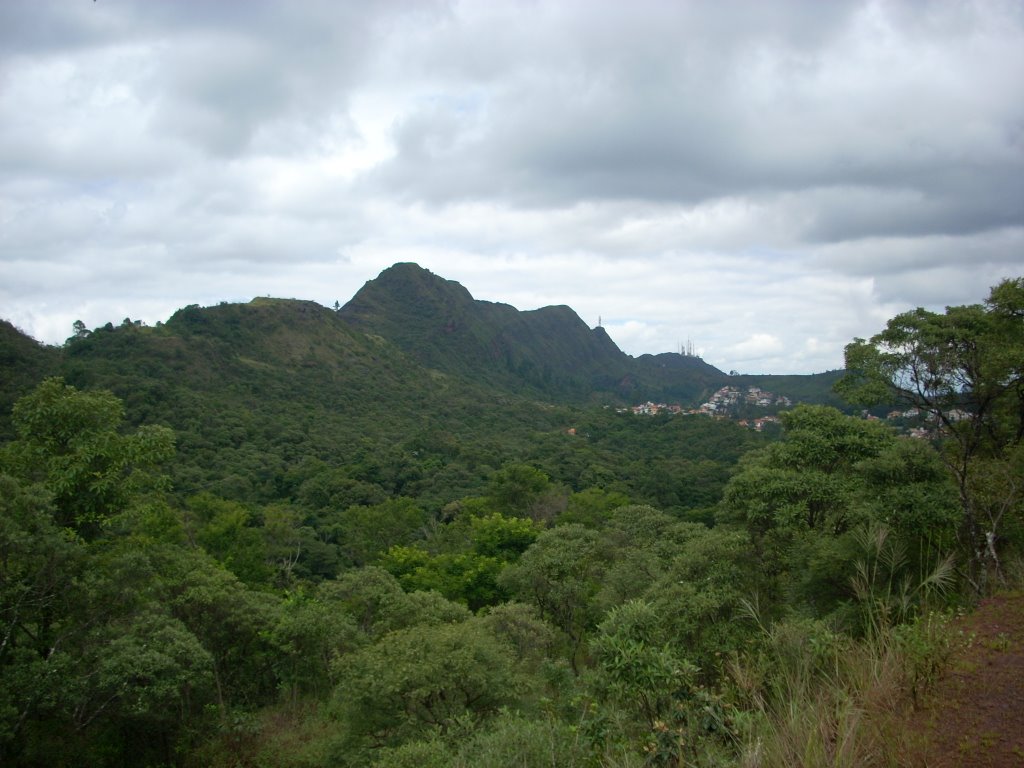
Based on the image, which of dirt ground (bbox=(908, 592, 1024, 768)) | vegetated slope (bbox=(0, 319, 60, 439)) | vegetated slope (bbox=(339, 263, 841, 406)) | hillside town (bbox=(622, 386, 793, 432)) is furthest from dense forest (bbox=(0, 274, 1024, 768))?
hillside town (bbox=(622, 386, 793, 432))

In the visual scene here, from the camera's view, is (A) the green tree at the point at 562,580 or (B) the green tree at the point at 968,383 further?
(A) the green tree at the point at 562,580

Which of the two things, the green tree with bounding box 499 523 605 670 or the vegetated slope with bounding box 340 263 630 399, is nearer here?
the green tree with bounding box 499 523 605 670

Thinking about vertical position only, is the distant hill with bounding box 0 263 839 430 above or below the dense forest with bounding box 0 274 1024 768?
above

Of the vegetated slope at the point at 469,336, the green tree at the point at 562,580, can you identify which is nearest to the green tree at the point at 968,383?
the green tree at the point at 562,580

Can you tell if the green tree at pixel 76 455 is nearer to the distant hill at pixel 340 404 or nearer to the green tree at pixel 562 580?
the green tree at pixel 562 580

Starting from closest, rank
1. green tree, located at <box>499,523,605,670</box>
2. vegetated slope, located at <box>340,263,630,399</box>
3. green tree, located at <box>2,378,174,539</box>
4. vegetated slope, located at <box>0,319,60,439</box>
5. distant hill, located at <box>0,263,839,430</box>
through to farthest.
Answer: green tree, located at <box>2,378,174,539</box>, green tree, located at <box>499,523,605,670</box>, vegetated slope, located at <box>0,319,60,439</box>, distant hill, located at <box>0,263,839,430</box>, vegetated slope, located at <box>340,263,630,399</box>

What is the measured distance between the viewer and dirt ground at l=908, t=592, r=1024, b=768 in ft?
11.0

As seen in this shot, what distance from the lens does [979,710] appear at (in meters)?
3.77

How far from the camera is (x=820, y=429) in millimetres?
10969

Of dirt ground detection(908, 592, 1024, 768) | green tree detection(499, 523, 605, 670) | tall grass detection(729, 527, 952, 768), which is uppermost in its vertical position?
tall grass detection(729, 527, 952, 768)

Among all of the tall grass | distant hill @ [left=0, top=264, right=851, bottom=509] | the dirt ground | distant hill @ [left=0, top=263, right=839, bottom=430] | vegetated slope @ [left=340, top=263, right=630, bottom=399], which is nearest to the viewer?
the tall grass

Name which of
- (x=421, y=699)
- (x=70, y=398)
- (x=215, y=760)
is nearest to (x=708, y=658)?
(x=421, y=699)

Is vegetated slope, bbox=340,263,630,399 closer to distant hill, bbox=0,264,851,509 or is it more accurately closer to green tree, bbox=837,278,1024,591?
distant hill, bbox=0,264,851,509

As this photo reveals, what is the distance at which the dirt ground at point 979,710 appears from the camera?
335 cm
